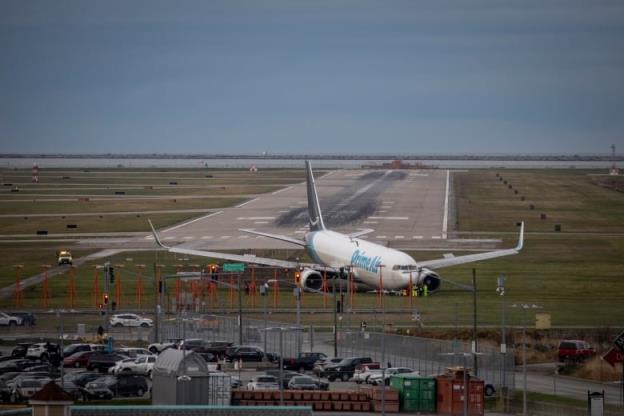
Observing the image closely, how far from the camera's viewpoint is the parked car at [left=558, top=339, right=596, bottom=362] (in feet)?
291

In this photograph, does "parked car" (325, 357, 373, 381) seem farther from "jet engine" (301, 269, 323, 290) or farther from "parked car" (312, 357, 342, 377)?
"jet engine" (301, 269, 323, 290)

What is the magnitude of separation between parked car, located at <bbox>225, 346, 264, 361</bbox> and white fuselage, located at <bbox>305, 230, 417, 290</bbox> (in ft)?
93.4

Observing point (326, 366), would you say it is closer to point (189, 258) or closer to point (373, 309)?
point (373, 309)

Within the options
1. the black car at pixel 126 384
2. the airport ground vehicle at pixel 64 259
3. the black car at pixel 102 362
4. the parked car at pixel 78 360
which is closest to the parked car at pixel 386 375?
the black car at pixel 126 384

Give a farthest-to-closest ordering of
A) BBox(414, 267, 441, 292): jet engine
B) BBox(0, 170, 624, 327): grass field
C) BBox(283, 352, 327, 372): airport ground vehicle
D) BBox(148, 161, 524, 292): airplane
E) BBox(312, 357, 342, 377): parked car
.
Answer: BBox(414, 267, 441, 292): jet engine, BBox(148, 161, 524, 292): airplane, BBox(0, 170, 624, 327): grass field, BBox(283, 352, 327, 372): airport ground vehicle, BBox(312, 357, 342, 377): parked car

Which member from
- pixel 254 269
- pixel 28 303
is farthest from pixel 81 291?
pixel 254 269

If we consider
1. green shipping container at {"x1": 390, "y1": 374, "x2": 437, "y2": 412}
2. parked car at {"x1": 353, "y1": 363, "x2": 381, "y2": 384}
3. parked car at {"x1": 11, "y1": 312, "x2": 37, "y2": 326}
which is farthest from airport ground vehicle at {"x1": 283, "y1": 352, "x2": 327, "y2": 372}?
parked car at {"x1": 11, "y1": 312, "x2": 37, "y2": 326}

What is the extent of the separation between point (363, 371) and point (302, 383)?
22.6ft

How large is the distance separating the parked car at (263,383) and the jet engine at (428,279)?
139 ft

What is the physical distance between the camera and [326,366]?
274 ft

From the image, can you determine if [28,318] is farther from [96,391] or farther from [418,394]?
[418,394]

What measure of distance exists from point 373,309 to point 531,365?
22.9 m

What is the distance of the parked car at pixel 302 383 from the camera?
75.2 m

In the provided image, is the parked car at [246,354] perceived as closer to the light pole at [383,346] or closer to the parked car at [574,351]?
the light pole at [383,346]
